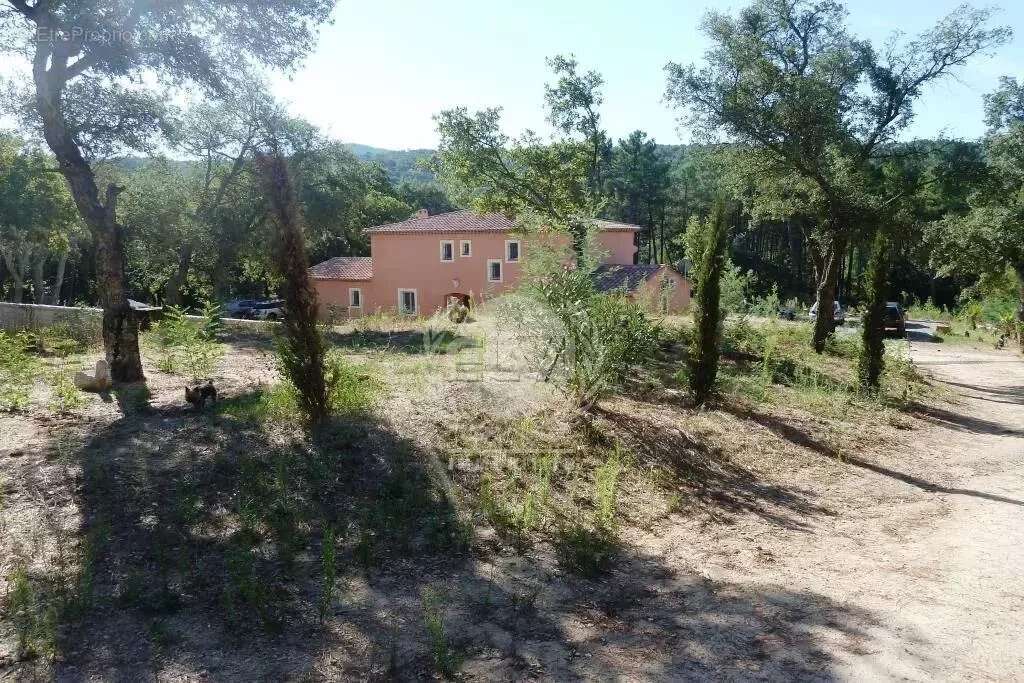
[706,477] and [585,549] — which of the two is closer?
[585,549]

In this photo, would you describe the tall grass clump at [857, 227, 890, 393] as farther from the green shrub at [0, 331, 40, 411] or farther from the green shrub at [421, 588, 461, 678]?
the green shrub at [0, 331, 40, 411]

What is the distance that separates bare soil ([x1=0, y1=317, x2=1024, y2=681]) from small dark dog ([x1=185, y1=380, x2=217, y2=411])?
23 centimetres

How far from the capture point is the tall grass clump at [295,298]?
23.5ft

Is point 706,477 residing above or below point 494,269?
below

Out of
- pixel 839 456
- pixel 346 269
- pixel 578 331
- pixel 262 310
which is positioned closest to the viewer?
pixel 578 331

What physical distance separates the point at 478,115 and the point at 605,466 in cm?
1212

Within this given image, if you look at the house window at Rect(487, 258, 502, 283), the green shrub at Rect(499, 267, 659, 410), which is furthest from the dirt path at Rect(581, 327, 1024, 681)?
the house window at Rect(487, 258, 502, 283)

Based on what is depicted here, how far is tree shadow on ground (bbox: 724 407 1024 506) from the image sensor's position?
828 cm

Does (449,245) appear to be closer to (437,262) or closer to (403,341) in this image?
(437,262)

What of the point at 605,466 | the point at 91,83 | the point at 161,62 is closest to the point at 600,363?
the point at 605,466

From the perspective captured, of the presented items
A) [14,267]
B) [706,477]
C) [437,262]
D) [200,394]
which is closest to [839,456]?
[706,477]

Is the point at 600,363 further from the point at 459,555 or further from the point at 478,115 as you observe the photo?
the point at 478,115

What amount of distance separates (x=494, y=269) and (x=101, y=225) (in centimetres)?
2594

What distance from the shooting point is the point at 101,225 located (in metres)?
9.33
